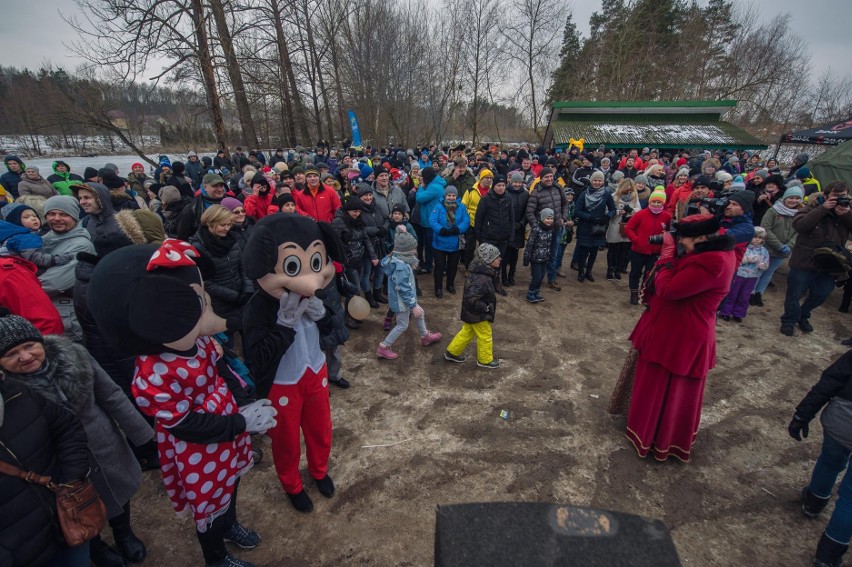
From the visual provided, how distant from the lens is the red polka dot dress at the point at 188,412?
1834mm

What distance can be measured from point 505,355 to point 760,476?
2.53m

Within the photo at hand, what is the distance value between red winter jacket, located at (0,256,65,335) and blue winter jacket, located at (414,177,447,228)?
4862mm

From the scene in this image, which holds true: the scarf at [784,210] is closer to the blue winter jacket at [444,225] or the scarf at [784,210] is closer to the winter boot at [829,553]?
the blue winter jacket at [444,225]

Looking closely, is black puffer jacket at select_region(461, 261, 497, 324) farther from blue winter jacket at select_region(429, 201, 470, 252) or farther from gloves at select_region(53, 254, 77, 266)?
gloves at select_region(53, 254, 77, 266)

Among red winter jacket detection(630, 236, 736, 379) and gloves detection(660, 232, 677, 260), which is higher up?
gloves detection(660, 232, 677, 260)

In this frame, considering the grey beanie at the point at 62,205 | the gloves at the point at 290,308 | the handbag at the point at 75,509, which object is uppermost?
the grey beanie at the point at 62,205

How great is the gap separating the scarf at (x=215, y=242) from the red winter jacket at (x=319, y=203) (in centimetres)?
228

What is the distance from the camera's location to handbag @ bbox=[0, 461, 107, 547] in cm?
175

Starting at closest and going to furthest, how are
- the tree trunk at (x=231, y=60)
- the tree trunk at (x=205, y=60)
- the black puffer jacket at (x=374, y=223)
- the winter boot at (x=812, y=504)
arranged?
the winter boot at (x=812, y=504), the black puffer jacket at (x=374, y=223), the tree trunk at (x=205, y=60), the tree trunk at (x=231, y=60)

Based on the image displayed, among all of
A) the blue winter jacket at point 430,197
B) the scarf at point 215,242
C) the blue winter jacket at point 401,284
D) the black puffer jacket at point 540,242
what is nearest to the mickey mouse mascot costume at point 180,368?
the scarf at point 215,242

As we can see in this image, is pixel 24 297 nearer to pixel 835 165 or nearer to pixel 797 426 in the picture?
pixel 797 426

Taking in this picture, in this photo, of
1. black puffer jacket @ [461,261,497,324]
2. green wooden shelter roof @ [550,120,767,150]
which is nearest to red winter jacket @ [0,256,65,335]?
black puffer jacket @ [461,261,497,324]

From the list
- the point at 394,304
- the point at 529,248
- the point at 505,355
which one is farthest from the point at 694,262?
the point at 529,248

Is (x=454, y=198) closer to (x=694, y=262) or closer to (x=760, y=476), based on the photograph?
(x=694, y=262)
